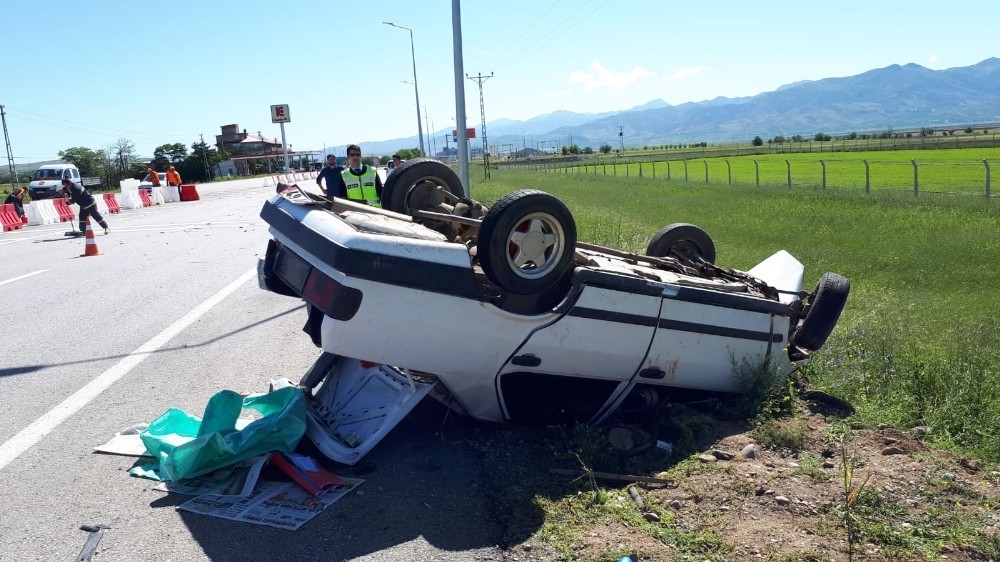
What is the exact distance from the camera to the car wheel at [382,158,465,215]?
5746mm

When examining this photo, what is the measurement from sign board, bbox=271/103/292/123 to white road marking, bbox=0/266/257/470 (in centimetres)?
3465

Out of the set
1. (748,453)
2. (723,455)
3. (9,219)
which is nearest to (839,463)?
(748,453)

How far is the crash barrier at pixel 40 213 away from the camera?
26094 millimetres

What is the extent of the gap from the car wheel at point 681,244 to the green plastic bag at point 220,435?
9.79 feet

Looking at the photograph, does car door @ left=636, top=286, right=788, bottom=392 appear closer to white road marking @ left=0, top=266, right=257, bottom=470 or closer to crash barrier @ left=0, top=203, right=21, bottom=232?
white road marking @ left=0, top=266, right=257, bottom=470

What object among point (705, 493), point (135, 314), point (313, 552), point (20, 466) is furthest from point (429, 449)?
point (135, 314)

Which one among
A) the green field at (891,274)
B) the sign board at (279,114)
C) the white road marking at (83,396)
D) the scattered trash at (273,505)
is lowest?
the green field at (891,274)

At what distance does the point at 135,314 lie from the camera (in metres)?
8.84

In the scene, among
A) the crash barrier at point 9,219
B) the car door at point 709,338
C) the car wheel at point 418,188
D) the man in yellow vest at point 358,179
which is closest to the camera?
the car door at point 709,338

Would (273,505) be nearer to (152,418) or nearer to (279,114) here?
(152,418)

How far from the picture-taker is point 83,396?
18.8 ft

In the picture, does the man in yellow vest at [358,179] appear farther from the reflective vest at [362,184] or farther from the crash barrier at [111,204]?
the crash barrier at [111,204]

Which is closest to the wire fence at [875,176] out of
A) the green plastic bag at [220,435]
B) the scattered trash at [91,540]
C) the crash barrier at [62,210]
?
the green plastic bag at [220,435]

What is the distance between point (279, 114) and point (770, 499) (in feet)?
135
